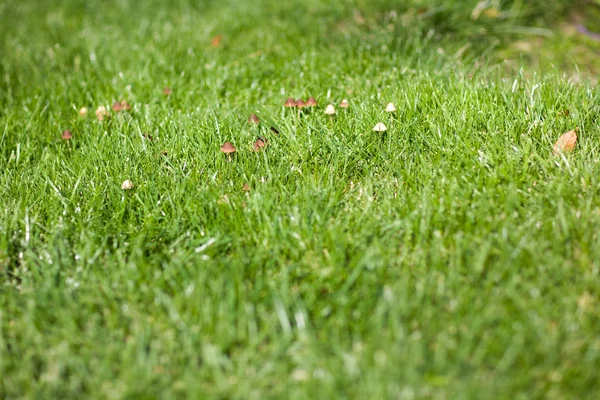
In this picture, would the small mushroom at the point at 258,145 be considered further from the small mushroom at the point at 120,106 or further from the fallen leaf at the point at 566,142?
the fallen leaf at the point at 566,142

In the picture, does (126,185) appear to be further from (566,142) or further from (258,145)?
(566,142)

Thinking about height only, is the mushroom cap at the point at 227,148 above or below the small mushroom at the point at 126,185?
above

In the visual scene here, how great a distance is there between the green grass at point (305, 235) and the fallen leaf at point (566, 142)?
36 mm

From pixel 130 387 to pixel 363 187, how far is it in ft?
4.03

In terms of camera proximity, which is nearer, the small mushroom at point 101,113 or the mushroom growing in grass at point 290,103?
the mushroom growing in grass at point 290,103

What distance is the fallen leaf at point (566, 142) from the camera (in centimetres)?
233

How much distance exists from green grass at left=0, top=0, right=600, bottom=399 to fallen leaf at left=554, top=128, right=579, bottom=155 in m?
0.04

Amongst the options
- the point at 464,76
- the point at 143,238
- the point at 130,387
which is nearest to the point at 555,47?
the point at 464,76

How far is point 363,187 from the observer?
7.65 feet

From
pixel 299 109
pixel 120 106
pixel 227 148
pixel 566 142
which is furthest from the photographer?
pixel 120 106

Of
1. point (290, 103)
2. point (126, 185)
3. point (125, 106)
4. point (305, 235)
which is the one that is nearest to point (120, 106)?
point (125, 106)

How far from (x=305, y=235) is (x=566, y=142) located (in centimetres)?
122

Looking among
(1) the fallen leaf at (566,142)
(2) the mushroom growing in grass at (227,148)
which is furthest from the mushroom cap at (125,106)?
(1) the fallen leaf at (566,142)

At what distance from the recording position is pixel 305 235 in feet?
6.75
